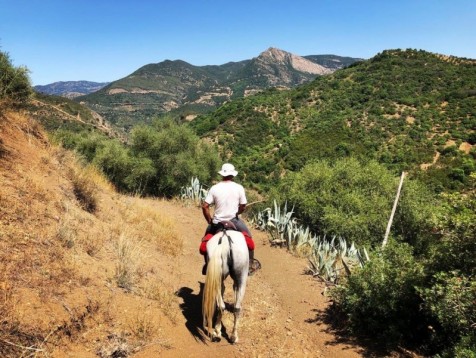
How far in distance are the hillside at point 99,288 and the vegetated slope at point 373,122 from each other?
123ft

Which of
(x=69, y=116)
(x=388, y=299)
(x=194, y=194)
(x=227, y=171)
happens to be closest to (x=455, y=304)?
(x=388, y=299)

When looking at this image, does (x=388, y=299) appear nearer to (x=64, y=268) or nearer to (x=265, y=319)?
(x=265, y=319)

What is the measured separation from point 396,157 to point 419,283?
4641 cm

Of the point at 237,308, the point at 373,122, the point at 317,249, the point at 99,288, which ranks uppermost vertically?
the point at 373,122

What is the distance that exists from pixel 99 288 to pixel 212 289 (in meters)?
1.66

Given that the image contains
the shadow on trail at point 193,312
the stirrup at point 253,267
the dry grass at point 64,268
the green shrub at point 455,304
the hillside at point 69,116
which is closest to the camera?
the dry grass at point 64,268

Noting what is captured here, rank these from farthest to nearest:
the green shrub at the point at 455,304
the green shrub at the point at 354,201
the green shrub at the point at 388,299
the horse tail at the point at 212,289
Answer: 1. the green shrub at the point at 354,201
2. the green shrub at the point at 388,299
3. the horse tail at the point at 212,289
4. the green shrub at the point at 455,304

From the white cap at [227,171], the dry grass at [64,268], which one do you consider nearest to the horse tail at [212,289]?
Result: the dry grass at [64,268]

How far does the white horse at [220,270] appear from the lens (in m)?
5.14

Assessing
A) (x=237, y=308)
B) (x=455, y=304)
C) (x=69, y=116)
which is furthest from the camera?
(x=69, y=116)

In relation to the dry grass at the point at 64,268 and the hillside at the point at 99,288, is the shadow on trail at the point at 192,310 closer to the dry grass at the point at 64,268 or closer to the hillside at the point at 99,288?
the hillside at the point at 99,288

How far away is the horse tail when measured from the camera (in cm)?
512

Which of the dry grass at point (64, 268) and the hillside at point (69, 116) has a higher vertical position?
the hillside at point (69, 116)

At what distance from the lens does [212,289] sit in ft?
16.9
